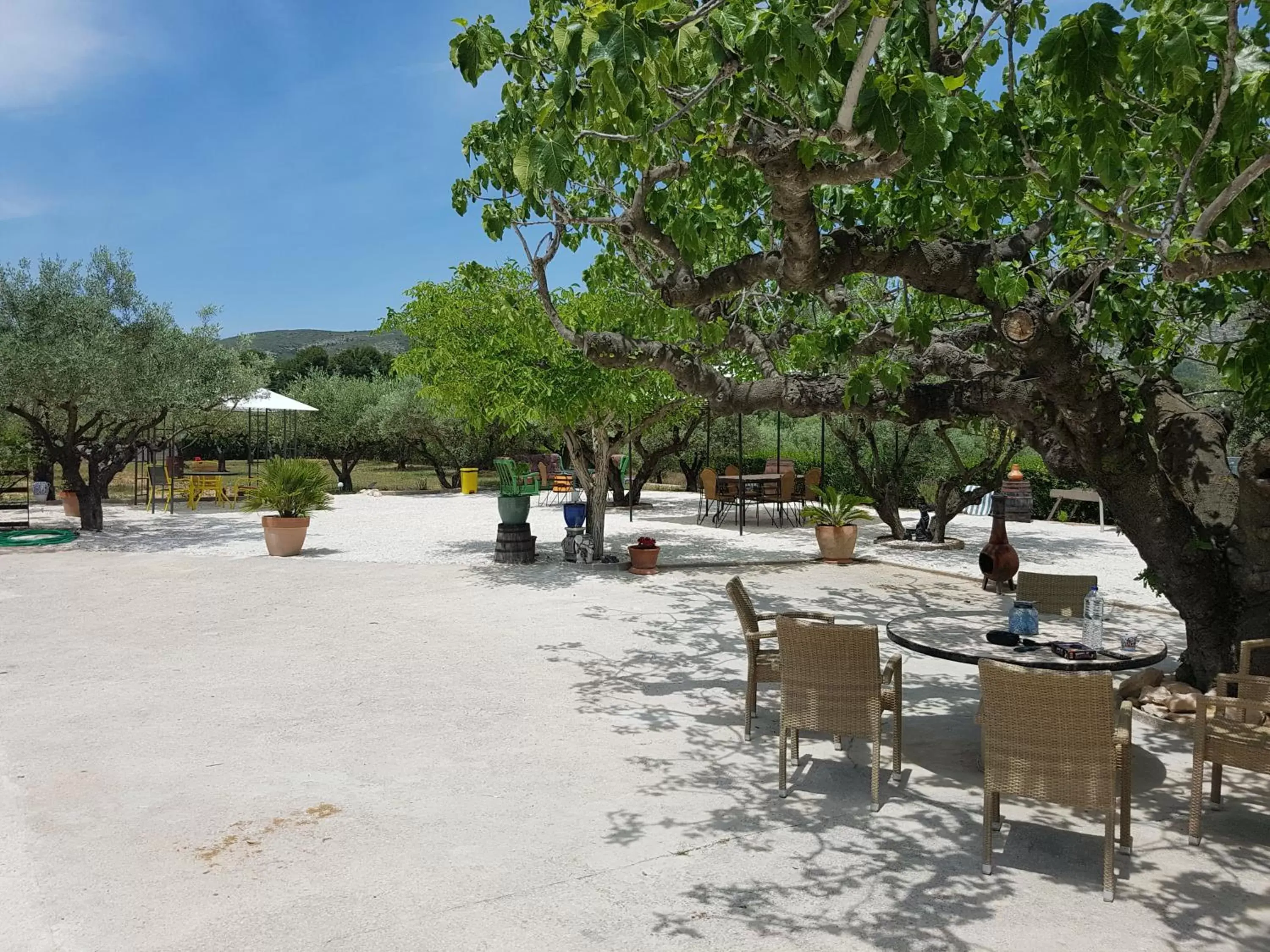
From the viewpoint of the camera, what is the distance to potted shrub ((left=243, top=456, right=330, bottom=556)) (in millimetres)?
12164

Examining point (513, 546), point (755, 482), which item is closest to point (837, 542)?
point (513, 546)

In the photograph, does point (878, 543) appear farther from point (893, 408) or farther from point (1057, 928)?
point (1057, 928)

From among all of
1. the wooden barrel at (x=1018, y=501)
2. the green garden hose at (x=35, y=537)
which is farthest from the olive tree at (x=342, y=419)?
the wooden barrel at (x=1018, y=501)

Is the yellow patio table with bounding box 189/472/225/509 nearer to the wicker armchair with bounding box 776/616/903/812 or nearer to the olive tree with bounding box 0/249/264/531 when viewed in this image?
the olive tree with bounding box 0/249/264/531

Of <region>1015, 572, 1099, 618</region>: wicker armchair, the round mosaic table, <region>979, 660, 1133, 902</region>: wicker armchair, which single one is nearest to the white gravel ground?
<region>1015, 572, 1099, 618</region>: wicker armchair

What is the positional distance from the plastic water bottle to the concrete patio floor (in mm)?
687

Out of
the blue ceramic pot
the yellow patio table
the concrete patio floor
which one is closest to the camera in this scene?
the concrete patio floor

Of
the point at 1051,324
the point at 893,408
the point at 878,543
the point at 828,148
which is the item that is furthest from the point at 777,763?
the point at 878,543

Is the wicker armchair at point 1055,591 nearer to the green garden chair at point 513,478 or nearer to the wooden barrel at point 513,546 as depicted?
the wooden barrel at point 513,546

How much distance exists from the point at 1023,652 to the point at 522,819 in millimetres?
2424

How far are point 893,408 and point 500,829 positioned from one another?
3.45 metres

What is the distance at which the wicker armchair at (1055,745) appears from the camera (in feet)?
10.3

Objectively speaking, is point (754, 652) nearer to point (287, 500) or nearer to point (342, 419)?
point (287, 500)

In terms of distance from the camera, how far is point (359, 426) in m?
27.3
